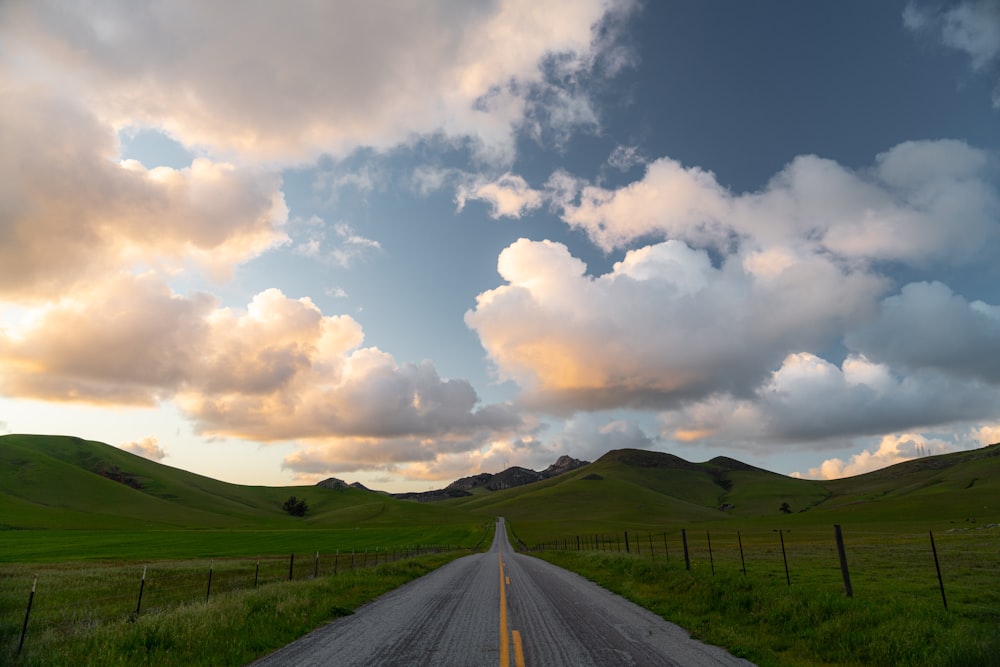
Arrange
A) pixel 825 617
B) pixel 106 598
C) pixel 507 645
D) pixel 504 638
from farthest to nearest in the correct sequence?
pixel 106 598 < pixel 825 617 < pixel 504 638 < pixel 507 645

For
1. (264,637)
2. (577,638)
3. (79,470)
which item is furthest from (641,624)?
(79,470)

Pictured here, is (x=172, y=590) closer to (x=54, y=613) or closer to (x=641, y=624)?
(x=54, y=613)

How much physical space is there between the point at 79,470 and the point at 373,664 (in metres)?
237

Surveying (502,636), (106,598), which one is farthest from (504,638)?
(106,598)

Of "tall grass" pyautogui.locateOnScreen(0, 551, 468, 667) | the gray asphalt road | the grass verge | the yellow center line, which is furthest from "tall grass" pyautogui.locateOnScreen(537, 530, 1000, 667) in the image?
"tall grass" pyautogui.locateOnScreen(0, 551, 468, 667)

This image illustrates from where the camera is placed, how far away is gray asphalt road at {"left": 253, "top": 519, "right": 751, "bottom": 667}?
9.55 metres

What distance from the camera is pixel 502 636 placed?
450 inches

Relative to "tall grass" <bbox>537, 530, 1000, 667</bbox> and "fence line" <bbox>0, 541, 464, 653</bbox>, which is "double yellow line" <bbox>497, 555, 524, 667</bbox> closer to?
"tall grass" <bbox>537, 530, 1000, 667</bbox>

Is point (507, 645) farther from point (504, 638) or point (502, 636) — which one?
point (502, 636)

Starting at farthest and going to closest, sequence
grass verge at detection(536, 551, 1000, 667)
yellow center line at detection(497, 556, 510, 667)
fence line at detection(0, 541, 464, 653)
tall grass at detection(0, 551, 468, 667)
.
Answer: fence line at detection(0, 541, 464, 653) < tall grass at detection(0, 551, 468, 667) < yellow center line at detection(497, 556, 510, 667) < grass verge at detection(536, 551, 1000, 667)

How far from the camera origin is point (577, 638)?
11.2 m

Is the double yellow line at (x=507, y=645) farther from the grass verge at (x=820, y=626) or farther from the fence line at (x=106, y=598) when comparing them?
the fence line at (x=106, y=598)

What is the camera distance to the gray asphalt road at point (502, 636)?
31.3ft

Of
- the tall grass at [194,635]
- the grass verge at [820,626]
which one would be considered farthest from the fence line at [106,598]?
the grass verge at [820,626]
